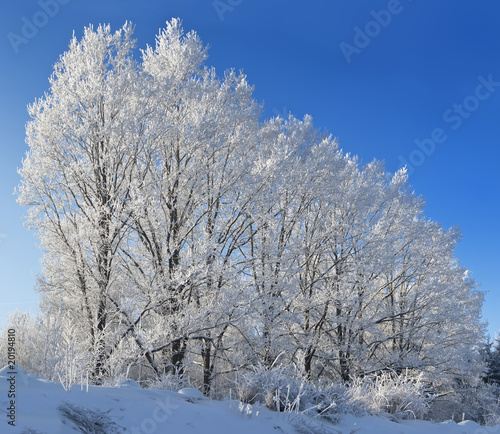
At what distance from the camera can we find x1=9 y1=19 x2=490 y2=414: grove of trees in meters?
10.0

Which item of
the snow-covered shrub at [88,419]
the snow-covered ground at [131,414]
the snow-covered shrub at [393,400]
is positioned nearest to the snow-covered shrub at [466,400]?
the snow-covered shrub at [393,400]

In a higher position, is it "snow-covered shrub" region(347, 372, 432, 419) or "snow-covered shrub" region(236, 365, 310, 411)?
"snow-covered shrub" region(236, 365, 310, 411)

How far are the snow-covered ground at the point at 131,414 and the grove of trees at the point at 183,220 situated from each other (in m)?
3.40

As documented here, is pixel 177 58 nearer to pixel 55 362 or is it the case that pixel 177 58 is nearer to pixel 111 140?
pixel 111 140

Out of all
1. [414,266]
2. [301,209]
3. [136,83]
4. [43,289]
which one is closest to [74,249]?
[43,289]

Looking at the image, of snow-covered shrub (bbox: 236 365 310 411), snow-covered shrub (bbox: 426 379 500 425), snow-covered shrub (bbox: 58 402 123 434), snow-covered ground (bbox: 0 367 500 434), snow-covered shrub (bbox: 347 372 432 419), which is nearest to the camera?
snow-covered ground (bbox: 0 367 500 434)

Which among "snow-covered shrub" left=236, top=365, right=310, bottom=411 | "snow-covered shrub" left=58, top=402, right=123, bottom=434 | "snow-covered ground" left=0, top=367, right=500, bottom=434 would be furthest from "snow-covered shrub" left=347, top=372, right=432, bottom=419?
"snow-covered shrub" left=58, top=402, right=123, bottom=434

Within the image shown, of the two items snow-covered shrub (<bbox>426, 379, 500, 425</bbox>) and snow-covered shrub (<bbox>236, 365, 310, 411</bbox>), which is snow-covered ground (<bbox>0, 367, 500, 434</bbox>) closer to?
snow-covered shrub (<bbox>236, 365, 310, 411</bbox>)

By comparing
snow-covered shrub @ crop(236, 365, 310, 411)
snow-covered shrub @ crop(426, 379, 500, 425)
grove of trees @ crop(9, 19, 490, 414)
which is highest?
grove of trees @ crop(9, 19, 490, 414)

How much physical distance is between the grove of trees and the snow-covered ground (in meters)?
3.40

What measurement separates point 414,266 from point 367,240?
425cm

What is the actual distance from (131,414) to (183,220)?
7.76 m

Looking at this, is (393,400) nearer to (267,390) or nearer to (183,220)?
(267,390)

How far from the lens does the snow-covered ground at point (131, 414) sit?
3365mm
